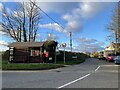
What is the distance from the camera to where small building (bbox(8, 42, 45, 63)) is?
44422mm

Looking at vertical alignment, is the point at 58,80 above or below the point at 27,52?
below

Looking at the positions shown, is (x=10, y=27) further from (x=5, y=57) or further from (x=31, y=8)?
(x=5, y=57)

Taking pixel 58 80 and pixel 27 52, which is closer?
pixel 58 80

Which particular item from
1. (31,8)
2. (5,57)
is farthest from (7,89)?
(31,8)

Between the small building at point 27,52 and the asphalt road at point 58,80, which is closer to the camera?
the asphalt road at point 58,80

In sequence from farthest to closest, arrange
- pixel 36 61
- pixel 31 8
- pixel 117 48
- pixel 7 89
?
pixel 117 48 < pixel 31 8 < pixel 36 61 < pixel 7 89

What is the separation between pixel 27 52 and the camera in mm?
45125

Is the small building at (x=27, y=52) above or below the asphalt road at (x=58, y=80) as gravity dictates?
above

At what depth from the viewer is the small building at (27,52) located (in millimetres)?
44422

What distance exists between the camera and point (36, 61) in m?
44.6

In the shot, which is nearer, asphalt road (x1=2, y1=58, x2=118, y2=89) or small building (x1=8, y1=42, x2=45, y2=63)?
asphalt road (x1=2, y1=58, x2=118, y2=89)

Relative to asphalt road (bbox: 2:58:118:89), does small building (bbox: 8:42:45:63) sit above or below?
above

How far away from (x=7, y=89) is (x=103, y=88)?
4.35m

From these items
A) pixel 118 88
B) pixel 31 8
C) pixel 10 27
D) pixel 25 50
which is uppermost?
pixel 31 8
